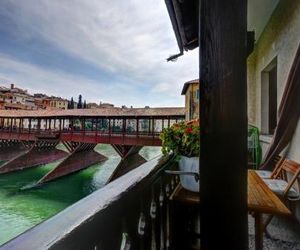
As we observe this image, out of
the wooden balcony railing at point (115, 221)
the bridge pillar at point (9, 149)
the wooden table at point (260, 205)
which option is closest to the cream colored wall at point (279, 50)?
the wooden table at point (260, 205)

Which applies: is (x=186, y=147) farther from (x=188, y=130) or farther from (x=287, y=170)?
(x=287, y=170)

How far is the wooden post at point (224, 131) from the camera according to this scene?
0.71 m

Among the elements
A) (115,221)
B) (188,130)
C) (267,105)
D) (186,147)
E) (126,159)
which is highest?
(267,105)

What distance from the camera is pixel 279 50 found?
3.40 metres

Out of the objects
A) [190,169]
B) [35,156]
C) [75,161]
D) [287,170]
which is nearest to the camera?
[190,169]

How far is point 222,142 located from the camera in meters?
0.71

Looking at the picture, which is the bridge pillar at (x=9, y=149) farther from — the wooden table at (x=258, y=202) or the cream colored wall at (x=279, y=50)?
the wooden table at (x=258, y=202)

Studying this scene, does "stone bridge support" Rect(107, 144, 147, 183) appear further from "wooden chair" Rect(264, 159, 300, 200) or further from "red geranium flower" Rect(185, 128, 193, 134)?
"red geranium flower" Rect(185, 128, 193, 134)

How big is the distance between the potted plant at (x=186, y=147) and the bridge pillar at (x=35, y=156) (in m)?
19.7

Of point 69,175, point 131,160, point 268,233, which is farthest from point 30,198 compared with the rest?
point 268,233

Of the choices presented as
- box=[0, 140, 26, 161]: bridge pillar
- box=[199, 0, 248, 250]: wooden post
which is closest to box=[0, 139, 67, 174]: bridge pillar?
box=[0, 140, 26, 161]: bridge pillar

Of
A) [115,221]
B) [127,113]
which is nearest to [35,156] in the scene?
Result: [127,113]

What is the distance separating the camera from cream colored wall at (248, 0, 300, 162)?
280 cm

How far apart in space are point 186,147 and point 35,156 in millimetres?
22135
